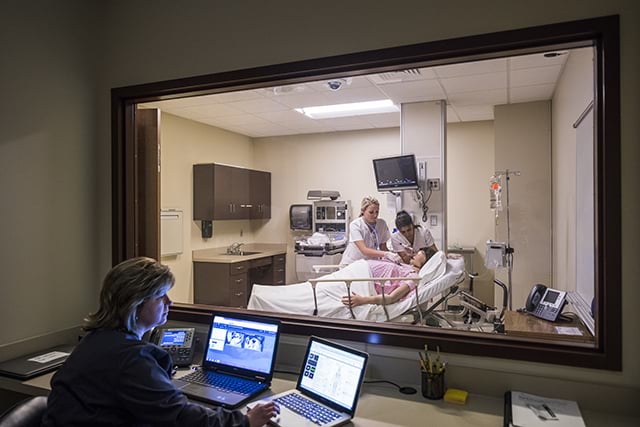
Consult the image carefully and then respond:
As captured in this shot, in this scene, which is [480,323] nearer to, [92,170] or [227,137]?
[92,170]

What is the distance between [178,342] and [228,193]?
13.2 ft

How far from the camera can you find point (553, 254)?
16.0ft

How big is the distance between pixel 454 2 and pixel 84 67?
209 centimetres

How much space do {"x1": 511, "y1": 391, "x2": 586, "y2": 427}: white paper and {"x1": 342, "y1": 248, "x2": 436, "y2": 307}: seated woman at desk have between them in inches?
68.9

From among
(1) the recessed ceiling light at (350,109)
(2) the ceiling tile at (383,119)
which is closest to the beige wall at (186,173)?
(1) the recessed ceiling light at (350,109)

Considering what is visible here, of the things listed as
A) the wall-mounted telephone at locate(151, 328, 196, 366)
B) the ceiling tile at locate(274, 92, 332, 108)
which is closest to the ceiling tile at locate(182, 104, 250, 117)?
the ceiling tile at locate(274, 92, 332, 108)

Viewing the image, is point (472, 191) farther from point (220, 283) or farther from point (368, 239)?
point (220, 283)

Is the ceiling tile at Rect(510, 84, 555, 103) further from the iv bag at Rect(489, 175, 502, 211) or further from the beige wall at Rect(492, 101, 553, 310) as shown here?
the iv bag at Rect(489, 175, 502, 211)

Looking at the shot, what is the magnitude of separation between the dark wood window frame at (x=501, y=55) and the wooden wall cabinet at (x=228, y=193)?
3316mm

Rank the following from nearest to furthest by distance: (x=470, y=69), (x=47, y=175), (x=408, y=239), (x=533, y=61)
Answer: (x=47, y=175) → (x=533, y=61) → (x=470, y=69) → (x=408, y=239)

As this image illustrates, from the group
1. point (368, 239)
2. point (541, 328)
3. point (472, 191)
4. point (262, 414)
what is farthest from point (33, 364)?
point (472, 191)

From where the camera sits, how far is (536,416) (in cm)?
151

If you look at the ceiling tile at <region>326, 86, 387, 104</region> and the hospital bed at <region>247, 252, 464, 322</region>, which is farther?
the ceiling tile at <region>326, 86, 387, 104</region>

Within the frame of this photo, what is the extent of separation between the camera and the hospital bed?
340cm
